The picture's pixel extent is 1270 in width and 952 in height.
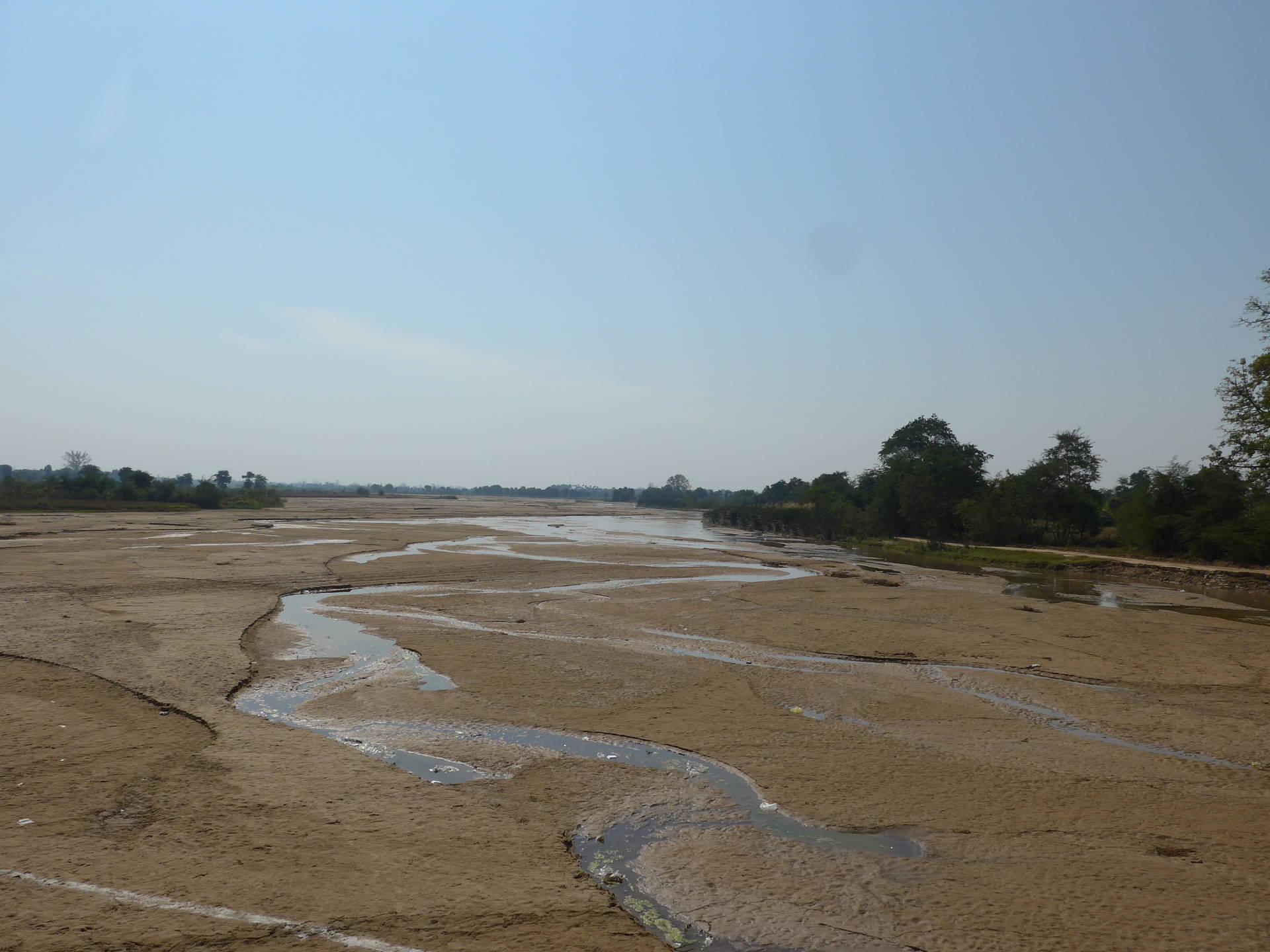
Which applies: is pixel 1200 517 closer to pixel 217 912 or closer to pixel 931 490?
pixel 931 490

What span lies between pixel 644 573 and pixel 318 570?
12.6m

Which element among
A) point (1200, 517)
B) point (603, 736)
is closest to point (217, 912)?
point (603, 736)

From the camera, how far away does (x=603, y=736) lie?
35.2 feet

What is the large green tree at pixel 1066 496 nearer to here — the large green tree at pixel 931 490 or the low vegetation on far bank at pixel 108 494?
the large green tree at pixel 931 490

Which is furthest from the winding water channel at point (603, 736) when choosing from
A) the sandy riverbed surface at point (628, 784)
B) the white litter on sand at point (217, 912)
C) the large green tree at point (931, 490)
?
the large green tree at point (931, 490)

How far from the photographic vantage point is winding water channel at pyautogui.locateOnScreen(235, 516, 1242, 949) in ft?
23.7

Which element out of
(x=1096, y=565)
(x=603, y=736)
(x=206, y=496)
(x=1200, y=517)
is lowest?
(x=603, y=736)

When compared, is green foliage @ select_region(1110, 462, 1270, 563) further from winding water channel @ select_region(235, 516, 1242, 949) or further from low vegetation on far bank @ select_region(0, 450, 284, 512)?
low vegetation on far bank @ select_region(0, 450, 284, 512)

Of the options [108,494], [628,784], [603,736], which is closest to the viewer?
[628,784]

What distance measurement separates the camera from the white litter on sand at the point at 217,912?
536cm

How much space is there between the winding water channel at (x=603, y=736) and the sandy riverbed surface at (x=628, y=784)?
0.44 feet

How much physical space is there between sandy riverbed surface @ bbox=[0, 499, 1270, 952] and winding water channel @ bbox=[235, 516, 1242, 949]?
5.2 inches

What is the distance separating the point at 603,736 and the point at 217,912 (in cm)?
571

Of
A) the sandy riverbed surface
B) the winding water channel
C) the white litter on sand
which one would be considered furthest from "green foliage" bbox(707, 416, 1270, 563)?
the white litter on sand
